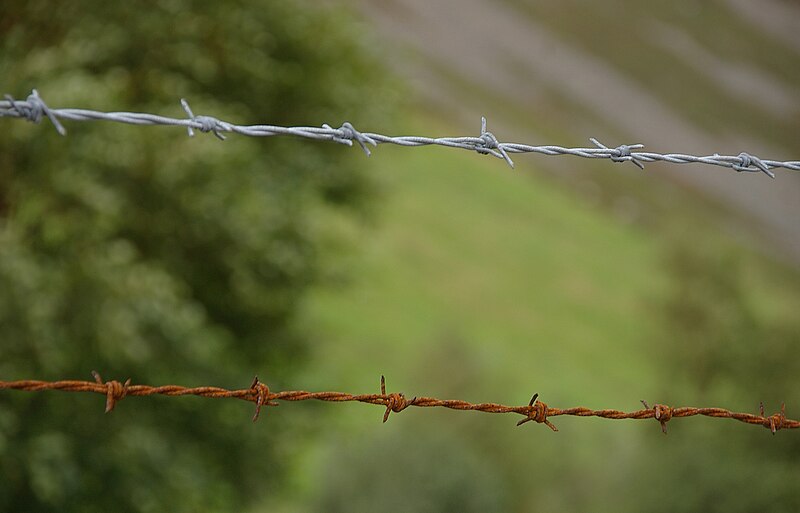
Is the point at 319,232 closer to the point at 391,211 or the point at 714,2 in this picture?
the point at 714,2

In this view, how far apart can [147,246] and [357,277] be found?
642 centimetres

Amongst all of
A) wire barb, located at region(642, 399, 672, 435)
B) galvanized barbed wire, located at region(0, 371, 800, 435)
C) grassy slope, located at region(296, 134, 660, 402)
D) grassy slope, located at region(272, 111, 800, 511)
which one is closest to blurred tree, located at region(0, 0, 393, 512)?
grassy slope, located at region(272, 111, 800, 511)

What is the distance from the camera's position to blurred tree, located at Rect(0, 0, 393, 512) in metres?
9.52

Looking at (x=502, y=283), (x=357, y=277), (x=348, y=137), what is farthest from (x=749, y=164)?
(x=502, y=283)

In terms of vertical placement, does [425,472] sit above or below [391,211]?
below

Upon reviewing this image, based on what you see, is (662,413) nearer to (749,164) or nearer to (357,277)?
(749,164)

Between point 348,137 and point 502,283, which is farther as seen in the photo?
point 502,283

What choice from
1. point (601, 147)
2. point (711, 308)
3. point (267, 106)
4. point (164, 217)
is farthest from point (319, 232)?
point (711, 308)

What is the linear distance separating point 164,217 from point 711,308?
24.6 metres

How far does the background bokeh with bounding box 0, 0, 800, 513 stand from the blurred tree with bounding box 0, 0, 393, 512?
0.05 metres

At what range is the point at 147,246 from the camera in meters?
13.0

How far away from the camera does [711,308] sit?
104 feet

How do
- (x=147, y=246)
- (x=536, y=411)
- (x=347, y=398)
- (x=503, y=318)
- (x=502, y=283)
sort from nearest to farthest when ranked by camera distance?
(x=347, y=398)
(x=536, y=411)
(x=147, y=246)
(x=503, y=318)
(x=502, y=283)

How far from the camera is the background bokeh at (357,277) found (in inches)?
396
